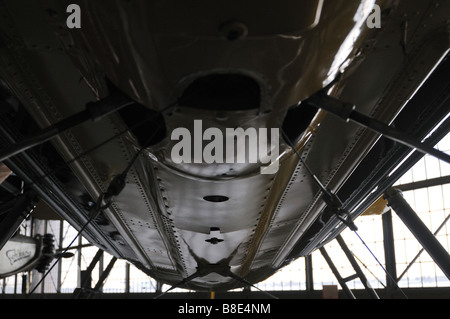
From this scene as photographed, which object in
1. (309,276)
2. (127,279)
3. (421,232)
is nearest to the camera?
(421,232)

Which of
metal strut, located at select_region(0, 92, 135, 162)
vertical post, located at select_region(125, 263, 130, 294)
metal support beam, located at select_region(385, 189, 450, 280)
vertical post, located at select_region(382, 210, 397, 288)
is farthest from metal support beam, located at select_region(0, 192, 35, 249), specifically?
vertical post, located at select_region(125, 263, 130, 294)

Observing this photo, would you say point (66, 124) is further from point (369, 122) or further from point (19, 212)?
point (19, 212)

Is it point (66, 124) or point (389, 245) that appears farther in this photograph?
point (389, 245)

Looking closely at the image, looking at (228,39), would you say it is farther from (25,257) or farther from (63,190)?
(25,257)

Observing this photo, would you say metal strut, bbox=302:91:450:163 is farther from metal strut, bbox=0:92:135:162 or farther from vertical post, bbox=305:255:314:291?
vertical post, bbox=305:255:314:291

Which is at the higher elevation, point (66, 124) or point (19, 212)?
point (19, 212)

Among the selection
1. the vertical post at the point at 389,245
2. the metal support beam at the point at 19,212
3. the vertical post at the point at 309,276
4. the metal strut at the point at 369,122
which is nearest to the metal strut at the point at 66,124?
the metal strut at the point at 369,122

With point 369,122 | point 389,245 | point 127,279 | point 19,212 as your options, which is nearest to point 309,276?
point 389,245

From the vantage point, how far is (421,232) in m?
4.74

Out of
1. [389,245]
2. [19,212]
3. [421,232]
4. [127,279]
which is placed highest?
[389,245]

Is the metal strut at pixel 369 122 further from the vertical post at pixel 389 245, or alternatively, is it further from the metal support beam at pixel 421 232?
the vertical post at pixel 389 245

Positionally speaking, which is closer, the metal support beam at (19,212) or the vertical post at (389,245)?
the metal support beam at (19,212)

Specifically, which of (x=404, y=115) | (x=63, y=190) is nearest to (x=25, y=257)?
(x=63, y=190)

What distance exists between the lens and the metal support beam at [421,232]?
4.46 meters
